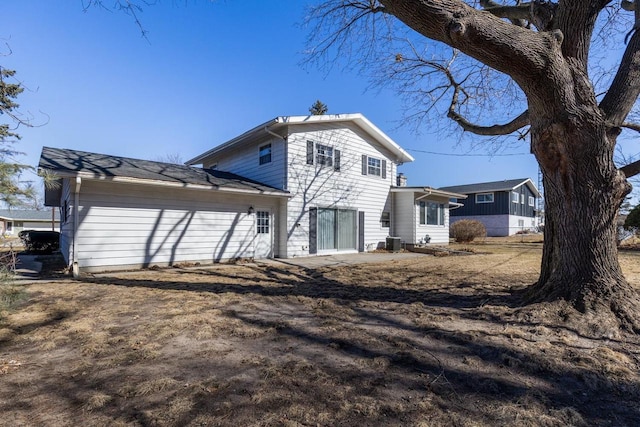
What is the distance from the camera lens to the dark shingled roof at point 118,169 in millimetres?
7758

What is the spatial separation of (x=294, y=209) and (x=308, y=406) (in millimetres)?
9935

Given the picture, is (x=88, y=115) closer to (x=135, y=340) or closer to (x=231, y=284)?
(x=231, y=284)

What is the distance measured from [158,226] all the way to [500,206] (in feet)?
97.2

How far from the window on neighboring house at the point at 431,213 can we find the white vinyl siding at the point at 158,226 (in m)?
9.08

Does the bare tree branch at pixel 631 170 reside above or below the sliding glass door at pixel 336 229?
above

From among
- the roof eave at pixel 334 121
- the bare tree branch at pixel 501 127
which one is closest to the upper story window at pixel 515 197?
the roof eave at pixel 334 121

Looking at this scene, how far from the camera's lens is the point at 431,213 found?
17.2 meters

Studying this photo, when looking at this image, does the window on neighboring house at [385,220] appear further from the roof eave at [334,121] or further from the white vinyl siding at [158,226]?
the white vinyl siding at [158,226]

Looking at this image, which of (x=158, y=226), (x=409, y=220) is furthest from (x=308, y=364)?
(x=409, y=220)

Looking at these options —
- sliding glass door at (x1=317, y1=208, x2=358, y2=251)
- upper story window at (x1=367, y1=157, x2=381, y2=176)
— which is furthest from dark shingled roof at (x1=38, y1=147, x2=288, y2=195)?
upper story window at (x1=367, y1=157, x2=381, y2=176)

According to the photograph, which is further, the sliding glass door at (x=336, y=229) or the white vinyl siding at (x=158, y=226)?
the sliding glass door at (x=336, y=229)

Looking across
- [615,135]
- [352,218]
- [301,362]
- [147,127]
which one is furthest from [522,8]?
[147,127]

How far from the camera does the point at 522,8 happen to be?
5730mm

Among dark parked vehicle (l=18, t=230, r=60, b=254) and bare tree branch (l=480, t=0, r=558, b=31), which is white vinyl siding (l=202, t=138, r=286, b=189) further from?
dark parked vehicle (l=18, t=230, r=60, b=254)
